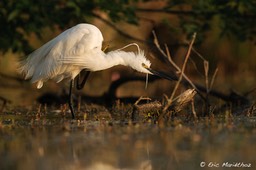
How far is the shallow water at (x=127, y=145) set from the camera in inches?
225

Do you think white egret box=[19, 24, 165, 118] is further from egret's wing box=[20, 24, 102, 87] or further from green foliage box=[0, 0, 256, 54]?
green foliage box=[0, 0, 256, 54]

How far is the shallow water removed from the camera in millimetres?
5711

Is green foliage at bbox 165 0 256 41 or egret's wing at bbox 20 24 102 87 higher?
green foliage at bbox 165 0 256 41

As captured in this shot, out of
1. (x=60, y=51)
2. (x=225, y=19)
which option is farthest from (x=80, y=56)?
(x=225, y=19)

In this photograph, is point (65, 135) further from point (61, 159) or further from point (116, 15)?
point (116, 15)

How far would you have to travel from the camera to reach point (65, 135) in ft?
24.2

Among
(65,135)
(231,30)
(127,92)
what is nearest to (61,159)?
(65,135)

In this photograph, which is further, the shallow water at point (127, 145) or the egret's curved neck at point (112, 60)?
the egret's curved neck at point (112, 60)

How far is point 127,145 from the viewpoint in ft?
21.3

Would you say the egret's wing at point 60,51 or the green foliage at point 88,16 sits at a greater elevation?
the green foliage at point 88,16

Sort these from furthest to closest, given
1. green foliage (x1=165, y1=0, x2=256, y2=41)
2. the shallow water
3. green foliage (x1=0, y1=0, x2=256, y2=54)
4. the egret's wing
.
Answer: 1. green foliage (x1=165, y1=0, x2=256, y2=41)
2. green foliage (x1=0, y1=0, x2=256, y2=54)
3. the egret's wing
4. the shallow water

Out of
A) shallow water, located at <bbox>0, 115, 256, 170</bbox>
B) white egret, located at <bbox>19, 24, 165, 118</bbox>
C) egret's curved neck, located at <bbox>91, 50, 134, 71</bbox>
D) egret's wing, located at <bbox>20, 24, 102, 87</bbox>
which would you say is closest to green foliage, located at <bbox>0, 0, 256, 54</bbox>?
egret's wing, located at <bbox>20, 24, 102, 87</bbox>

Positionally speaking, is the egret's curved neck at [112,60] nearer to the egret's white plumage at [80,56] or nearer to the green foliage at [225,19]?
the egret's white plumage at [80,56]

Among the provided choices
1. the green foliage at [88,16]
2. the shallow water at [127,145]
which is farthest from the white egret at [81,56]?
the green foliage at [88,16]
